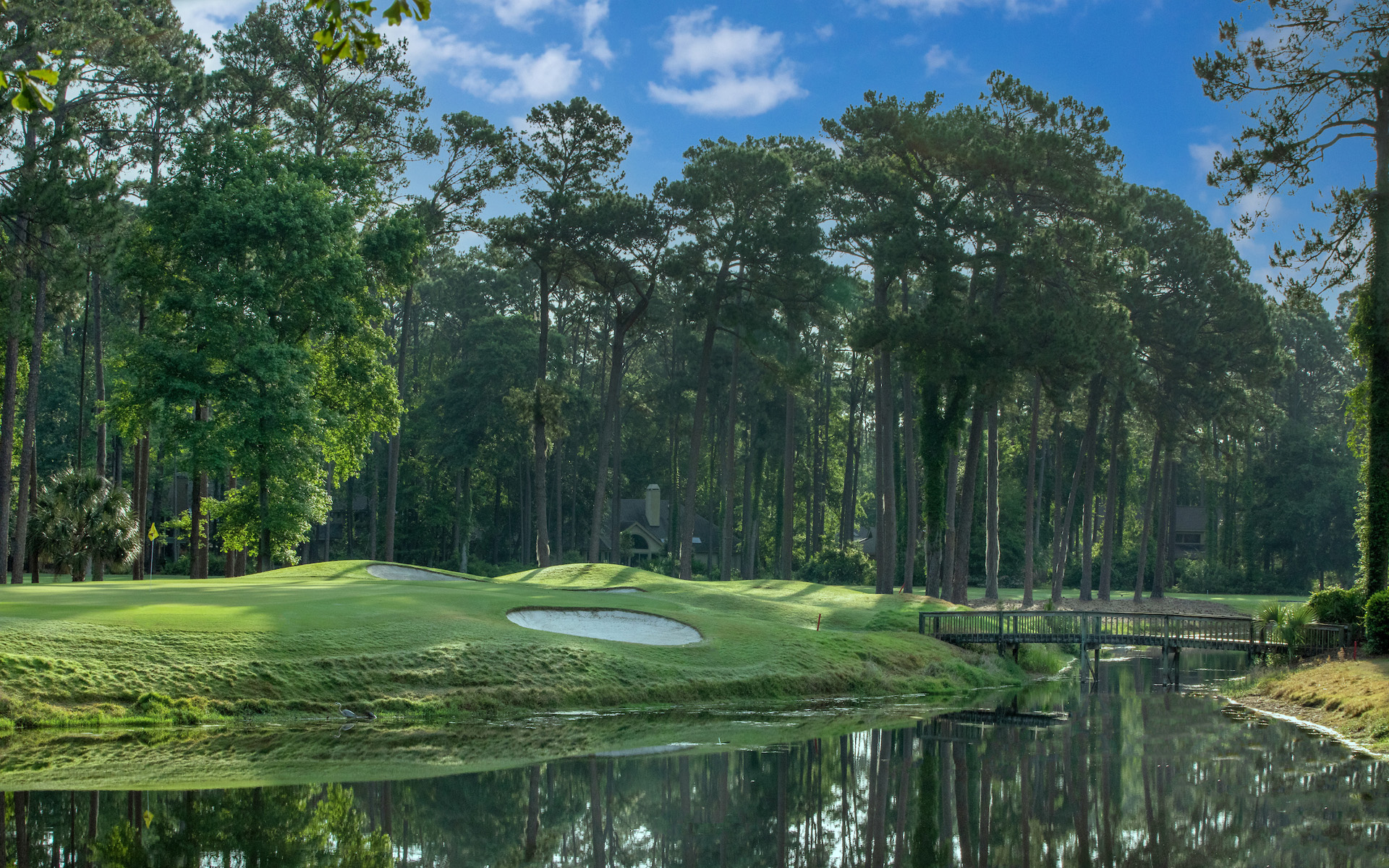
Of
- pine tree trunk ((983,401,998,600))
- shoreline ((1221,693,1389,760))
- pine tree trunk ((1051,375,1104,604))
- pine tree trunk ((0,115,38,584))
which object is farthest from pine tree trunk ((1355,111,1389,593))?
pine tree trunk ((0,115,38,584))

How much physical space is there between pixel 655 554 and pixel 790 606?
149ft

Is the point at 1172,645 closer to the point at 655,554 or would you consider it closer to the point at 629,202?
the point at 629,202

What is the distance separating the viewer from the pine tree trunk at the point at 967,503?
142ft

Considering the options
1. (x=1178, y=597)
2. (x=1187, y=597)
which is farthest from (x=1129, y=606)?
(x=1187, y=597)

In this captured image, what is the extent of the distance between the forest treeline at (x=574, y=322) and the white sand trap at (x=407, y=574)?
8.25ft

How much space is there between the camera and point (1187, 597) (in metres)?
63.3

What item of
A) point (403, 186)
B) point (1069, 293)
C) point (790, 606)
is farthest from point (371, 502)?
point (1069, 293)

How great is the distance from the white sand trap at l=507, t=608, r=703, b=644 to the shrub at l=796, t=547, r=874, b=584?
3581 centimetres

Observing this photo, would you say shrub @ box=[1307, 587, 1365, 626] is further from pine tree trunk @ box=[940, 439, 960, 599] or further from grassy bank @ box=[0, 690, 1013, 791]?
pine tree trunk @ box=[940, 439, 960, 599]

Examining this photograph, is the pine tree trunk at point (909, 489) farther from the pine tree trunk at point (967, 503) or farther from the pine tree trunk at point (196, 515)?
the pine tree trunk at point (196, 515)

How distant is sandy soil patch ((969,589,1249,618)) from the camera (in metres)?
46.7

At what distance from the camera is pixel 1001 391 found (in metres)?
41.2

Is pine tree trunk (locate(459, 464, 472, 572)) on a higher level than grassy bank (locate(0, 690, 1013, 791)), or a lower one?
higher

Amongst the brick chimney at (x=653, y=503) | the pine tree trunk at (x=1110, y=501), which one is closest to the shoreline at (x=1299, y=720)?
the pine tree trunk at (x=1110, y=501)
